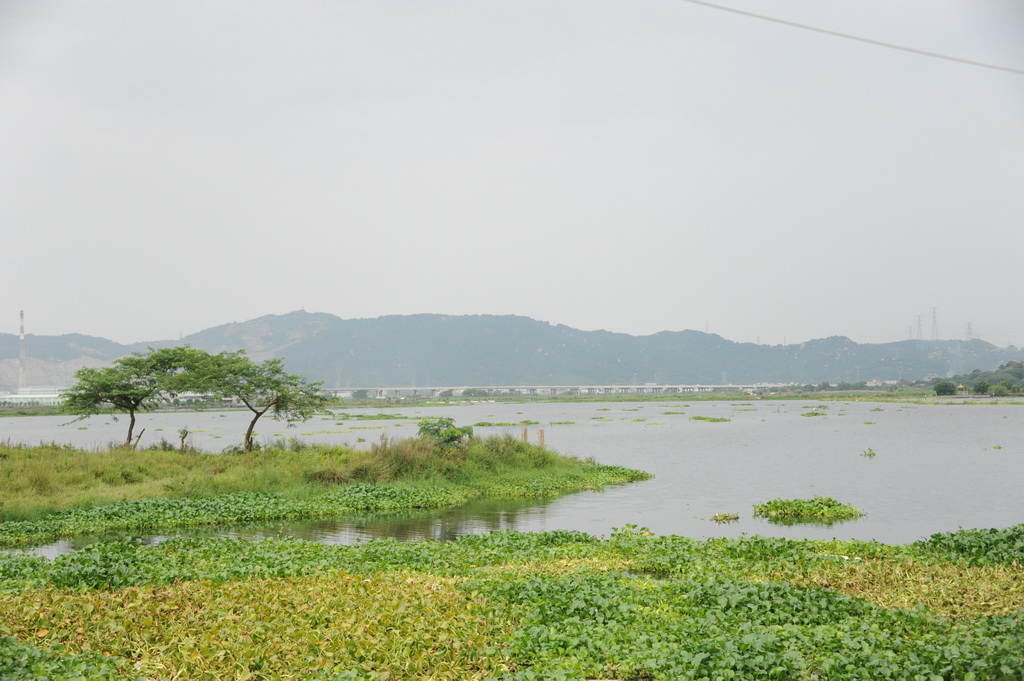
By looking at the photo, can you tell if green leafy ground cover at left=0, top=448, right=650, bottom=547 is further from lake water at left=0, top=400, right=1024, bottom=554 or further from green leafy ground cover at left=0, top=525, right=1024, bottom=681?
green leafy ground cover at left=0, top=525, right=1024, bottom=681

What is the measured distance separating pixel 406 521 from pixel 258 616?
14.4m

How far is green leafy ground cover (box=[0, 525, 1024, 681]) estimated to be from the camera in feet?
29.1

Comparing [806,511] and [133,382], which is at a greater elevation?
[133,382]

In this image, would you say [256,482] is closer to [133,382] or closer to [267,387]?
[267,387]

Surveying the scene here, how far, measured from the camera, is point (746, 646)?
29.7 feet

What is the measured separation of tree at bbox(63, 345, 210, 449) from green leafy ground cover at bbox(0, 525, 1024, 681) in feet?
74.3

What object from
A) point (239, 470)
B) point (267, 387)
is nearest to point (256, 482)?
point (239, 470)

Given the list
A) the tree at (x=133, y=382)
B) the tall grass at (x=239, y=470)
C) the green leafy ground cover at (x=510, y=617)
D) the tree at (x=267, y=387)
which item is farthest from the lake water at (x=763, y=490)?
the tree at (x=133, y=382)

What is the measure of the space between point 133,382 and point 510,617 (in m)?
32.6

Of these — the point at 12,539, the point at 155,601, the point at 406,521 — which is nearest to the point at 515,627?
the point at 155,601

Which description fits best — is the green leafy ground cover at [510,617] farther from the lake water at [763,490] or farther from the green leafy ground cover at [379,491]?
the green leafy ground cover at [379,491]

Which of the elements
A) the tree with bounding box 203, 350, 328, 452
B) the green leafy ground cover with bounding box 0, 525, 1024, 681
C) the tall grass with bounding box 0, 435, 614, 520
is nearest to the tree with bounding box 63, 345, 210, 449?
the tree with bounding box 203, 350, 328, 452

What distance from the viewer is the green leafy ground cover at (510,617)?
8.87 m

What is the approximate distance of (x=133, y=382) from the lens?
37469mm
